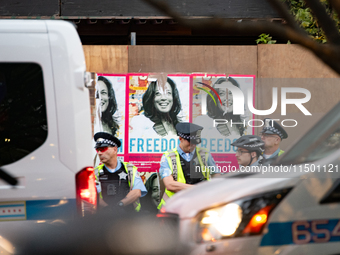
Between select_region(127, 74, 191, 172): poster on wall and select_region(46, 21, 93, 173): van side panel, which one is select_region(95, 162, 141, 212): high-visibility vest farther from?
select_region(46, 21, 93, 173): van side panel

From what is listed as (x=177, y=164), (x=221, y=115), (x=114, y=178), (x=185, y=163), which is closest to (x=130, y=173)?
(x=114, y=178)

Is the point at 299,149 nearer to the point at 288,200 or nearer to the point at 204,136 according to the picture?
the point at 288,200

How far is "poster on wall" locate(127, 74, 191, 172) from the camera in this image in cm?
702

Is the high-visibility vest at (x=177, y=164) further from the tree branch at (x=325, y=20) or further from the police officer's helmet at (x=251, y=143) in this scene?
the tree branch at (x=325, y=20)

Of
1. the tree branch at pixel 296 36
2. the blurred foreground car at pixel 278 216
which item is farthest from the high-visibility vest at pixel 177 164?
the tree branch at pixel 296 36

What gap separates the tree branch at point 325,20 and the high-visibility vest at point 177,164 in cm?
445

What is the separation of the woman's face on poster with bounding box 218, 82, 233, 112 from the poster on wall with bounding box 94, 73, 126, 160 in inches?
60.2

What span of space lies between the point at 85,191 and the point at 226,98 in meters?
3.90

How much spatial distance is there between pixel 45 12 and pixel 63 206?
6879mm

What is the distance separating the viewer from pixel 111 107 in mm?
7000

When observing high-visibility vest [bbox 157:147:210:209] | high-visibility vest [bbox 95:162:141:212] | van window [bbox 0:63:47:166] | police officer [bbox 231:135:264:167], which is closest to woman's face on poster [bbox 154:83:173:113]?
high-visibility vest [bbox 157:147:210:209]

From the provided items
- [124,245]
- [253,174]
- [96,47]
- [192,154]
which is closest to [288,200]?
[253,174]

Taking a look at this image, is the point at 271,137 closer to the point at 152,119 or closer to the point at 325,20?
the point at 152,119

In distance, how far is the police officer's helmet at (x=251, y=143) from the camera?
22.8 ft
